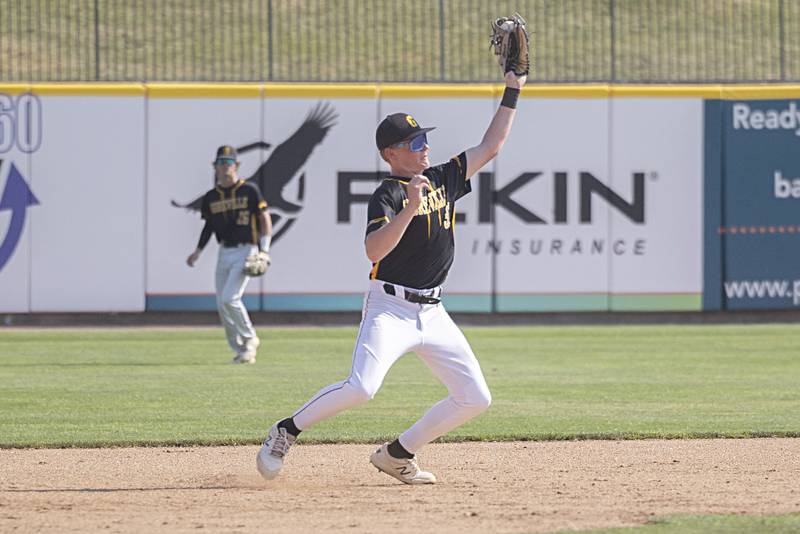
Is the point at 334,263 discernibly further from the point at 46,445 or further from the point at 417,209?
the point at 417,209

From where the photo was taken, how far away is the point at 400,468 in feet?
24.8

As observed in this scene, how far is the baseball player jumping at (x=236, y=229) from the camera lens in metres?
14.9

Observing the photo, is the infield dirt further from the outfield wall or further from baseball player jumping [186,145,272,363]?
the outfield wall

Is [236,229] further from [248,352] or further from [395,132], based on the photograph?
[395,132]

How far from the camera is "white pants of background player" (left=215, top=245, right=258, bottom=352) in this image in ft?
48.4

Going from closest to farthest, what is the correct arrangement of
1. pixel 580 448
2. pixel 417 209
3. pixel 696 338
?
pixel 417 209
pixel 580 448
pixel 696 338

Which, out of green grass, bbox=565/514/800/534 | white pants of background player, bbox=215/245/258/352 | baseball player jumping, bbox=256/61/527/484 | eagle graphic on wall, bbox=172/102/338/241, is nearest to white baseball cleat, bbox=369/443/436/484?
baseball player jumping, bbox=256/61/527/484

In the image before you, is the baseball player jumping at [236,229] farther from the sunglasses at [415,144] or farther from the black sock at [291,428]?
the sunglasses at [415,144]

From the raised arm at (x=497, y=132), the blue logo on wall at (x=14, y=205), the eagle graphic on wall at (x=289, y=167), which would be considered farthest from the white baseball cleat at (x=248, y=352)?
the raised arm at (x=497, y=132)

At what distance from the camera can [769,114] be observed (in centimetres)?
2109

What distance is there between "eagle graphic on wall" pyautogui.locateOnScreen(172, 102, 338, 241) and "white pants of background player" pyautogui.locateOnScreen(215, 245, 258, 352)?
18.8 ft

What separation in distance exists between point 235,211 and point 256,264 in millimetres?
631

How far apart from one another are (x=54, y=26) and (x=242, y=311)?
13.0m

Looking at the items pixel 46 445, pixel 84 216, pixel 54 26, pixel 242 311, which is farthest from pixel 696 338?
pixel 54 26
